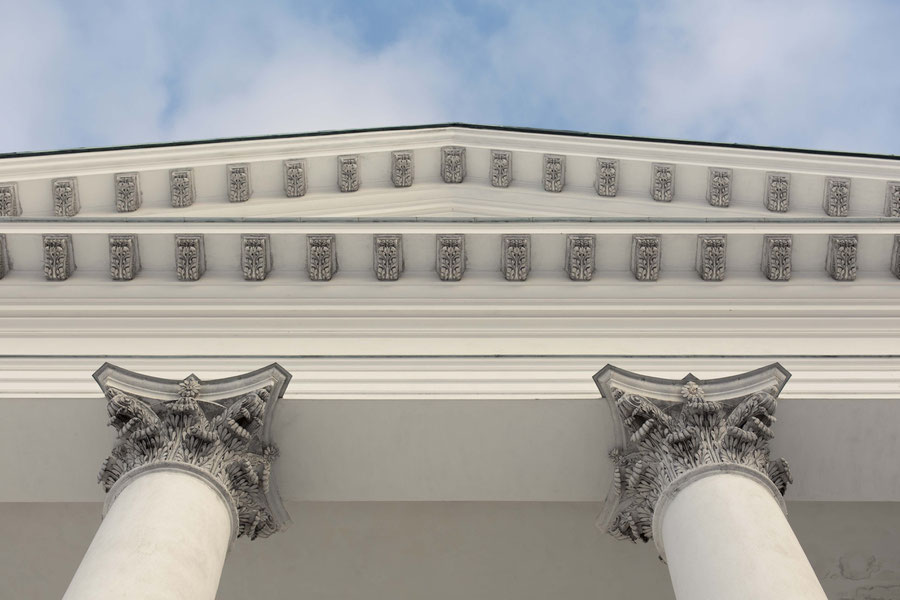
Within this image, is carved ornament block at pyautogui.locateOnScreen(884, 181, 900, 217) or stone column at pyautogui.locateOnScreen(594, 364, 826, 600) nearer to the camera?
stone column at pyautogui.locateOnScreen(594, 364, 826, 600)

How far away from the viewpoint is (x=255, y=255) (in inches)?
508

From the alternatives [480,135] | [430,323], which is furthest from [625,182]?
[430,323]

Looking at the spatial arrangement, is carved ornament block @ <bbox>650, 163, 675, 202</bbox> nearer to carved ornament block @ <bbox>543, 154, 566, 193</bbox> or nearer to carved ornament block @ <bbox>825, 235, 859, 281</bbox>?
carved ornament block @ <bbox>543, 154, 566, 193</bbox>

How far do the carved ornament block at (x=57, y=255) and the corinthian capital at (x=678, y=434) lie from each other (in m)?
6.94

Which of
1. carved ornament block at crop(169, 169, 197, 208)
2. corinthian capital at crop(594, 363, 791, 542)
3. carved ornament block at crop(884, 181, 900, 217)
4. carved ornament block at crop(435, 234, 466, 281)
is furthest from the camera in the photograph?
carved ornament block at crop(169, 169, 197, 208)

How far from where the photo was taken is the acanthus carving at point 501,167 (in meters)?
18.3

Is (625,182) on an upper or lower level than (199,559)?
upper

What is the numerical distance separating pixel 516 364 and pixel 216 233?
13.8 feet

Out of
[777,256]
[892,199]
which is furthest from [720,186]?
[777,256]

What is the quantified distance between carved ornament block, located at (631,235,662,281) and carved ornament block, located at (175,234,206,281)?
18.2ft

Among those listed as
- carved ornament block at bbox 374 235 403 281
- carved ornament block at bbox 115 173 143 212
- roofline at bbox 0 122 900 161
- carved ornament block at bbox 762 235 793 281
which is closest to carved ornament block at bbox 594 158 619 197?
roofline at bbox 0 122 900 161

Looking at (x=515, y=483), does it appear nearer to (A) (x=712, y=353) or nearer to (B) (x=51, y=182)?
(A) (x=712, y=353)

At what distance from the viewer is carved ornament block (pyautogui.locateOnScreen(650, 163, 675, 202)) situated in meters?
17.3

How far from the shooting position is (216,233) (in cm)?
1283
